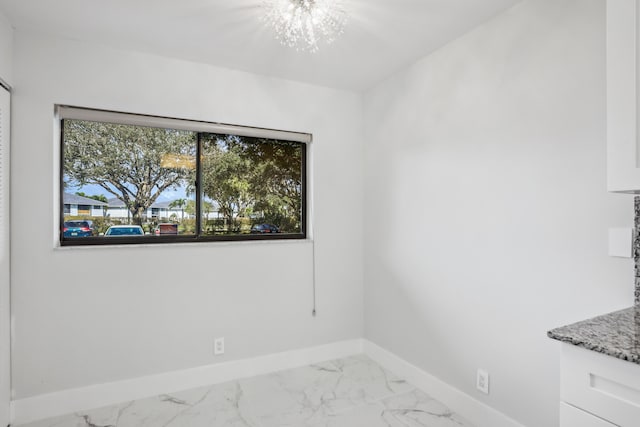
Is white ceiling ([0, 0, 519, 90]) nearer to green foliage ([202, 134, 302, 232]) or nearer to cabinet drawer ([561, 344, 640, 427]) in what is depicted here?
green foliage ([202, 134, 302, 232])

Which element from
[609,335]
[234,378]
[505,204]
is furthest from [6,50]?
[609,335]

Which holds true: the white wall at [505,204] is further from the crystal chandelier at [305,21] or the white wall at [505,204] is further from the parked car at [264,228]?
the parked car at [264,228]

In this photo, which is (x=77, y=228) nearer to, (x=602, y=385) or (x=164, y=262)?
(x=164, y=262)

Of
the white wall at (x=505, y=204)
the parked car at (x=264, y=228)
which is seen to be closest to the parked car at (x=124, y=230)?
the parked car at (x=264, y=228)

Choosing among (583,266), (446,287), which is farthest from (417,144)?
(583,266)

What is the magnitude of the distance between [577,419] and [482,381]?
3.42 ft

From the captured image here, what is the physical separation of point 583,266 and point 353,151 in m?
1.94

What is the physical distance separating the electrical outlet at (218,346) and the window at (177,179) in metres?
0.73

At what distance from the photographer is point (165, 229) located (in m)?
2.64

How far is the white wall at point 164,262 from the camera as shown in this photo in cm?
220

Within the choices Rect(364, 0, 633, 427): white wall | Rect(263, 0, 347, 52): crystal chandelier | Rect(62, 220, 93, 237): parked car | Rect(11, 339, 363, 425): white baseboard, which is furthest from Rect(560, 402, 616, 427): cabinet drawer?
Rect(62, 220, 93, 237): parked car

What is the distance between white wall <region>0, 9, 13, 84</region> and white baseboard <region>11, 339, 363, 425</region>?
6.03 ft

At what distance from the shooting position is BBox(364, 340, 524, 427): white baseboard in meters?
2.04

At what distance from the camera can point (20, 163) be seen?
2168mm
